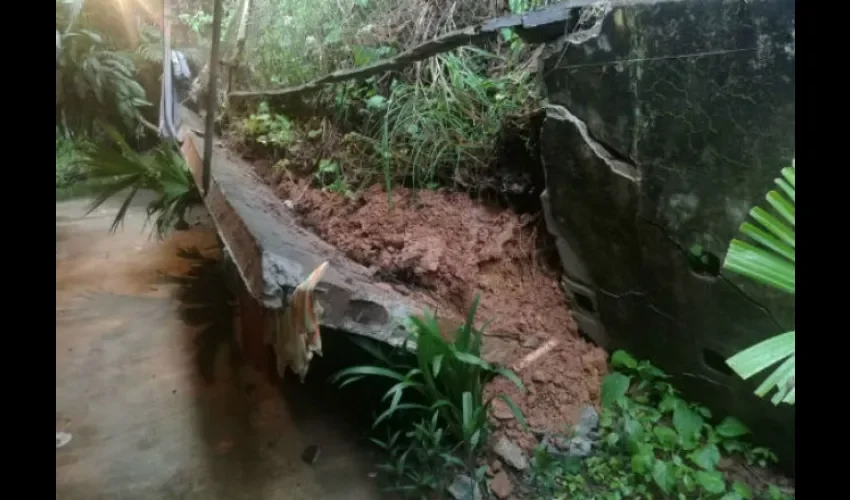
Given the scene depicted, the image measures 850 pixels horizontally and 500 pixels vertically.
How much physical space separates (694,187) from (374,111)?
→ 1529 millimetres

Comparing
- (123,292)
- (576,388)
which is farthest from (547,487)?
(123,292)

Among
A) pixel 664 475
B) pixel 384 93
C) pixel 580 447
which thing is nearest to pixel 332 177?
pixel 384 93

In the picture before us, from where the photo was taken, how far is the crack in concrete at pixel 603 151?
2.04m

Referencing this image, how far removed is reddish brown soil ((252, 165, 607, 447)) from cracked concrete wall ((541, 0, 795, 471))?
0.18 metres

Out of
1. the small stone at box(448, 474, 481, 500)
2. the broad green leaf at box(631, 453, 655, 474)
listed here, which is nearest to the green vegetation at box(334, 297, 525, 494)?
the small stone at box(448, 474, 481, 500)

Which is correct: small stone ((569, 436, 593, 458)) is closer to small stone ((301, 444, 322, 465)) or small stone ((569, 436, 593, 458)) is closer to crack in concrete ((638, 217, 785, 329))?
crack in concrete ((638, 217, 785, 329))

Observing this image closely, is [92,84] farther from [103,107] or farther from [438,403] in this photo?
[438,403]

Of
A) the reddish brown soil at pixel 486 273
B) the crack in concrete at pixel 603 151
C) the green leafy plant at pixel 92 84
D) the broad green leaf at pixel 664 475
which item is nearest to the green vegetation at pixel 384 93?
the reddish brown soil at pixel 486 273

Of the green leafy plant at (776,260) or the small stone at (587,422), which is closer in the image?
the green leafy plant at (776,260)

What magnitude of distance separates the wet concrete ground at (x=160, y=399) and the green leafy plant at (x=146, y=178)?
63mm

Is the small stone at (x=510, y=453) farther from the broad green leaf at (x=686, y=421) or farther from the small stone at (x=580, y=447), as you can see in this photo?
the broad green leaf at (x=686, y=421)

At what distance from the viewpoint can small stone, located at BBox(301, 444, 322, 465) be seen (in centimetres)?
206

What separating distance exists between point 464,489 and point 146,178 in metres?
1.60
